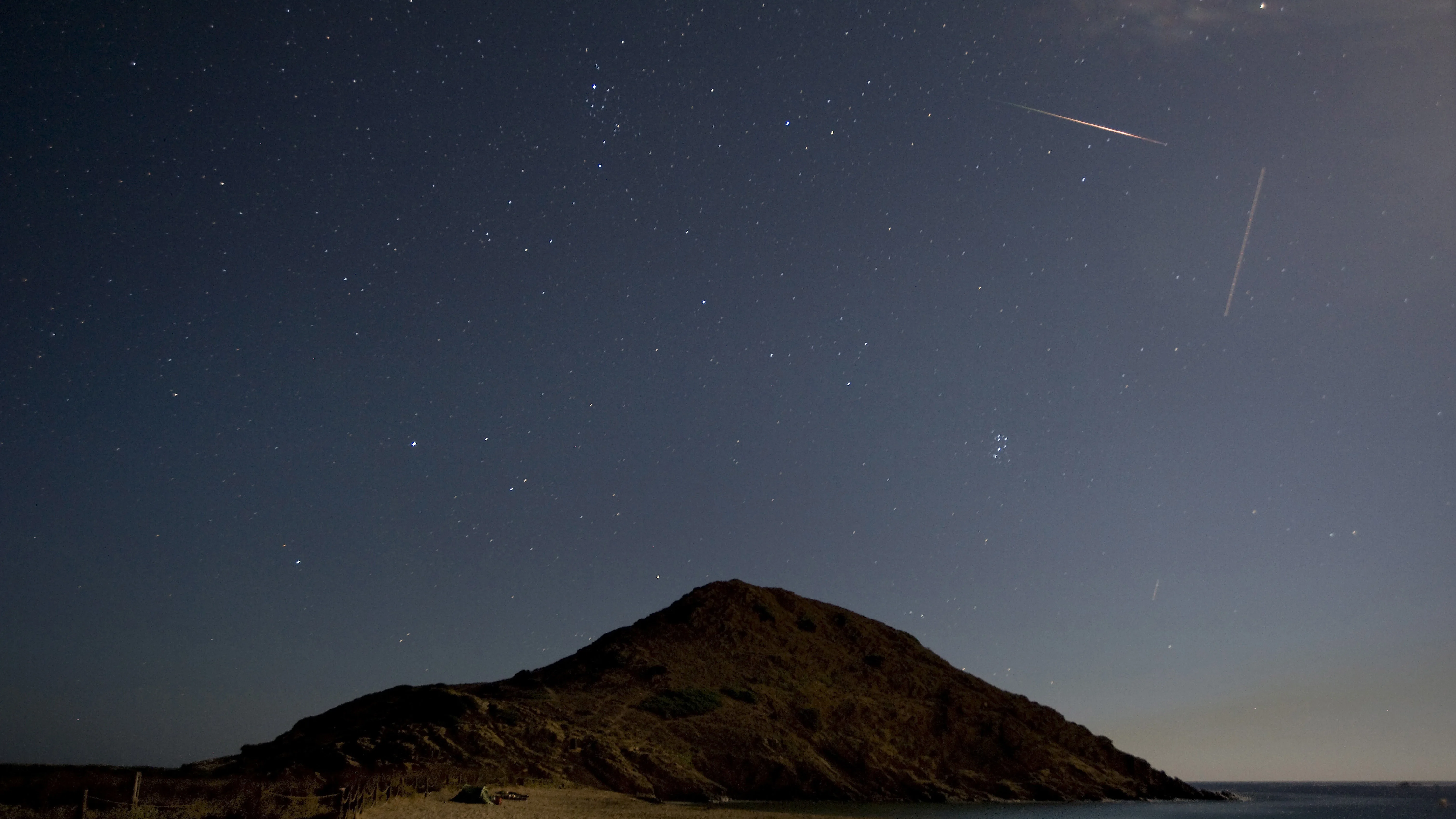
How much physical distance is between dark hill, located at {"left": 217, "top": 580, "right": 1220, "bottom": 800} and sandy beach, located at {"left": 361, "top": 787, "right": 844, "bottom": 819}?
158 inches

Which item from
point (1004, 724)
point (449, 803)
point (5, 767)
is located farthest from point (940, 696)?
point (5, 767)

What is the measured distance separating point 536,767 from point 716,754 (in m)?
13.8

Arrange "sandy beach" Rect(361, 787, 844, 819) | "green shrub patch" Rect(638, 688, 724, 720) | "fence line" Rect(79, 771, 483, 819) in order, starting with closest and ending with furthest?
"fence line" Rect(79, 771, 483, 819) < "sandy beach" Rect(361, 787, 844, 819) < "green shrub patch" Rect(638, 688, 724, 720)

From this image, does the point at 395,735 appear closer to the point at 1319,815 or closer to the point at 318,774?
the point at 318,774

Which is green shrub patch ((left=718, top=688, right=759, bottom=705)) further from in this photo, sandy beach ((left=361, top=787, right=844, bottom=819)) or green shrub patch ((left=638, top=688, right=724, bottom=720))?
sandy beach ((left=361, top=787, right=844, bottom=819))

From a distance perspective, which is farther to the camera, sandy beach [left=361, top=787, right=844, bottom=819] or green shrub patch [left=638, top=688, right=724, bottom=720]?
green shrub patch [left=638, top=688, right=724, bottom=720]

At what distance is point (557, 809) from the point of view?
3906 cm

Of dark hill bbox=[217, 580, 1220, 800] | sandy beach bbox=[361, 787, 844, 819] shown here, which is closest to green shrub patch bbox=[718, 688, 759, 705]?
dark hill bbox=[217, 580, 1220, 800]

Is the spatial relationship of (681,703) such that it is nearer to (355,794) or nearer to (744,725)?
(744,725)

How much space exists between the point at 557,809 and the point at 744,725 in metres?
27.2

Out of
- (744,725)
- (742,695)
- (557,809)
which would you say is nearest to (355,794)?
(557,809)

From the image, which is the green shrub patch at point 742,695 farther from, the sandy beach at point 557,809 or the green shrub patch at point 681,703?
the sandy beach at point 557,809

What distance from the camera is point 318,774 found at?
42.9 m

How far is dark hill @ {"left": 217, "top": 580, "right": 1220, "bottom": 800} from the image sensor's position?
53.2m
